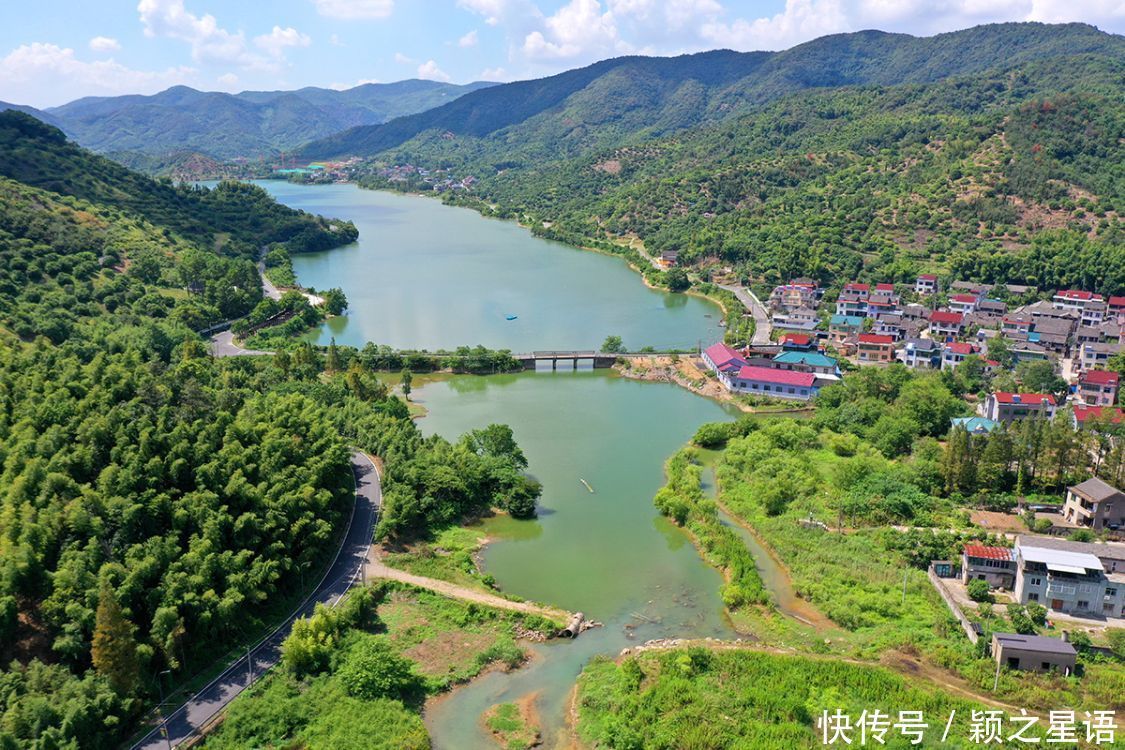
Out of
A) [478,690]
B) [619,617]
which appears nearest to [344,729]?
[478,690]

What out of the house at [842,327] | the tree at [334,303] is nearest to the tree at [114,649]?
the tree at [334,303]

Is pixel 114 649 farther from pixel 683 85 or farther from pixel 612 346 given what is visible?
pixel 683 85

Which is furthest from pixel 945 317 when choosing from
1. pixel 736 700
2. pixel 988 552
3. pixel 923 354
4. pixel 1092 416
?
pixel 736 700

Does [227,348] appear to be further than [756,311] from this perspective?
No

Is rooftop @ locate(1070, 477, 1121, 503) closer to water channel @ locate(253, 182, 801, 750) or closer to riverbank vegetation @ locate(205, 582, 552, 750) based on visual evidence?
water channel @ locate(253, 182, 801, 750)

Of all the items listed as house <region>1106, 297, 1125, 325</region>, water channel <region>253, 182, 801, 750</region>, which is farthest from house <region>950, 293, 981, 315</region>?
water channel <region>253, 182, 801, 750</region>

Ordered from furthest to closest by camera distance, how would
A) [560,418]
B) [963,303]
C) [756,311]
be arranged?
[756,311] → [963,303] → [560,418]

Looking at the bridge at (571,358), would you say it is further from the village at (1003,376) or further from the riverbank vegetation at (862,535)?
the riverbank vegetation at (862,535)

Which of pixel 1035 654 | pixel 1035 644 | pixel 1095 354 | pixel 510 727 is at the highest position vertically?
pixel 1095 354
